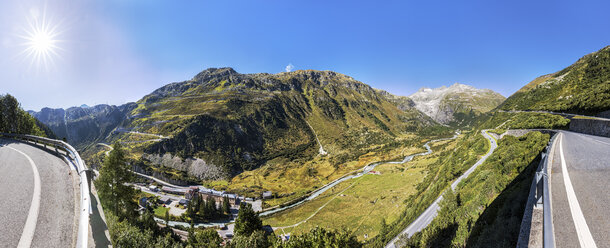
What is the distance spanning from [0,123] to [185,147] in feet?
492

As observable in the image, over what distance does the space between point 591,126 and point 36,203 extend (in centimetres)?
5366

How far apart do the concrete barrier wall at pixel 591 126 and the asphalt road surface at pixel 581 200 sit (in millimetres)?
17328

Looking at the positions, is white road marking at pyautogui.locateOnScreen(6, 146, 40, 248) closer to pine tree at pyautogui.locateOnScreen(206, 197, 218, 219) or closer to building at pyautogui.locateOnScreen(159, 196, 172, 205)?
pine tree at pyautogui.locateOnScreen(206, 197, 218, 219)

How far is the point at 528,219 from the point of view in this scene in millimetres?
8047

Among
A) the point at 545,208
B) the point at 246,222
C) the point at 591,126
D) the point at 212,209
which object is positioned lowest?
the point at 212,209

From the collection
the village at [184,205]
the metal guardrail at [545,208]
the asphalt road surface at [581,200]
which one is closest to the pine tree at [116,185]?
the metal guardrail at [545,208]

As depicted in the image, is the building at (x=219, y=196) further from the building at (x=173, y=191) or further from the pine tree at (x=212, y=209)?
the building at (x=173, y=191)

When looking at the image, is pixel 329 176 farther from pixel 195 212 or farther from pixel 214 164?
pixel 214 164

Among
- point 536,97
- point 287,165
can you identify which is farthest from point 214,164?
point 536,97

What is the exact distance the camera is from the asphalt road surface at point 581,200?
6.26 meters

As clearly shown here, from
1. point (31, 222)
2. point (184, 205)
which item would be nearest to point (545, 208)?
point (31, 222)

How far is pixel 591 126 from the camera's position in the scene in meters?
26.2

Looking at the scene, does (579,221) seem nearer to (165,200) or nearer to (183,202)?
(183,202)

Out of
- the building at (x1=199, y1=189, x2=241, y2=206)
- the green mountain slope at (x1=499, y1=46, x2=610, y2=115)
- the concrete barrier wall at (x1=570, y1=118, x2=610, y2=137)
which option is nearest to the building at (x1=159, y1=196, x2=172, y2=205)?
the building at (x1=199, y1=189, x2=241, y2=206)
